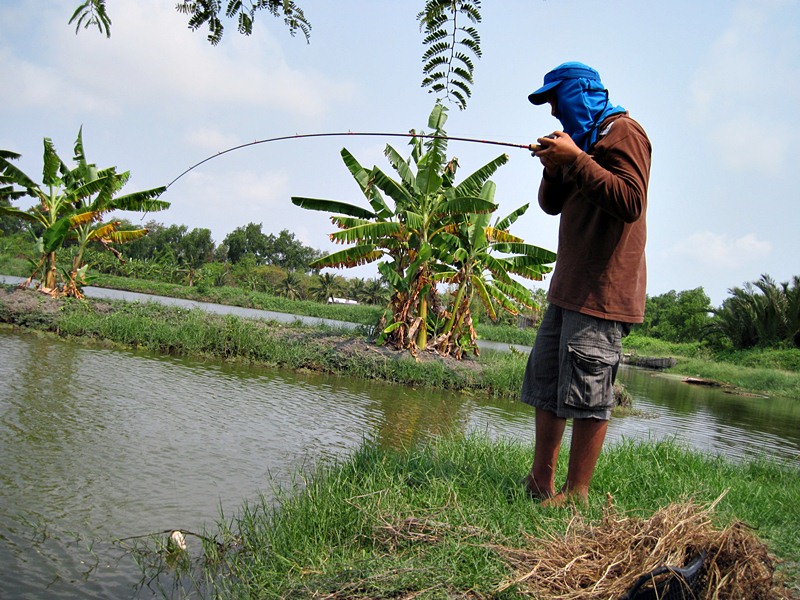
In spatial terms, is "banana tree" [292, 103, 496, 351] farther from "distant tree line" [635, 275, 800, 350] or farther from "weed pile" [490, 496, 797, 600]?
"distant tree line" [635, 275, 800, 350]

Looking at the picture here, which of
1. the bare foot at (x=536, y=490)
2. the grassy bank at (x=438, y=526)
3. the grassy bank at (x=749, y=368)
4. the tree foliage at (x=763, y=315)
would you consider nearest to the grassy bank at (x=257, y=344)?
the grassy bank at (x=438, y=526)

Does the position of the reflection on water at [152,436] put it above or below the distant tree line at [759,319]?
below

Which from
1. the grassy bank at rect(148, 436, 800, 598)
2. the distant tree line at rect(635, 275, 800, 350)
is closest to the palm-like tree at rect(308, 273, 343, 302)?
the distant tree line at rect(635, 275, 800, 350)

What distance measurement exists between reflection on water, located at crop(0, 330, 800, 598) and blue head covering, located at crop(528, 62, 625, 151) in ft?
8.52

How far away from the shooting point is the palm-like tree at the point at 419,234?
12266mm

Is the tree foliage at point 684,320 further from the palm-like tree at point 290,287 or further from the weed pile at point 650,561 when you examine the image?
the weed pile at point 650,561

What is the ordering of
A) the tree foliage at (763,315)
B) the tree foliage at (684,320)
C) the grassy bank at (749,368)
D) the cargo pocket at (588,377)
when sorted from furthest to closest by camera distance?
the tree foliage at (684,320)
the tree foliage at (763,315)
the grassy bank at (749,368)
the cargo pocket at (588,377)

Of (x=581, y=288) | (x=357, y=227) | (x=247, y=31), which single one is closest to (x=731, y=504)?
(x=581, y=288)

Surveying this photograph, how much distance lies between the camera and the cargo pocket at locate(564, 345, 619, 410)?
2473mm

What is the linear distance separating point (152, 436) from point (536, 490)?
11.4ft

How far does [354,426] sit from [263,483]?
242 cm

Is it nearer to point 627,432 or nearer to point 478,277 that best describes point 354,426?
point 627,432

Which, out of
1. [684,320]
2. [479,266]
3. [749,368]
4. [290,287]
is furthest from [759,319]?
[290,287]

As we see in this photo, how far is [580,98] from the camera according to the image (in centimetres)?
267
